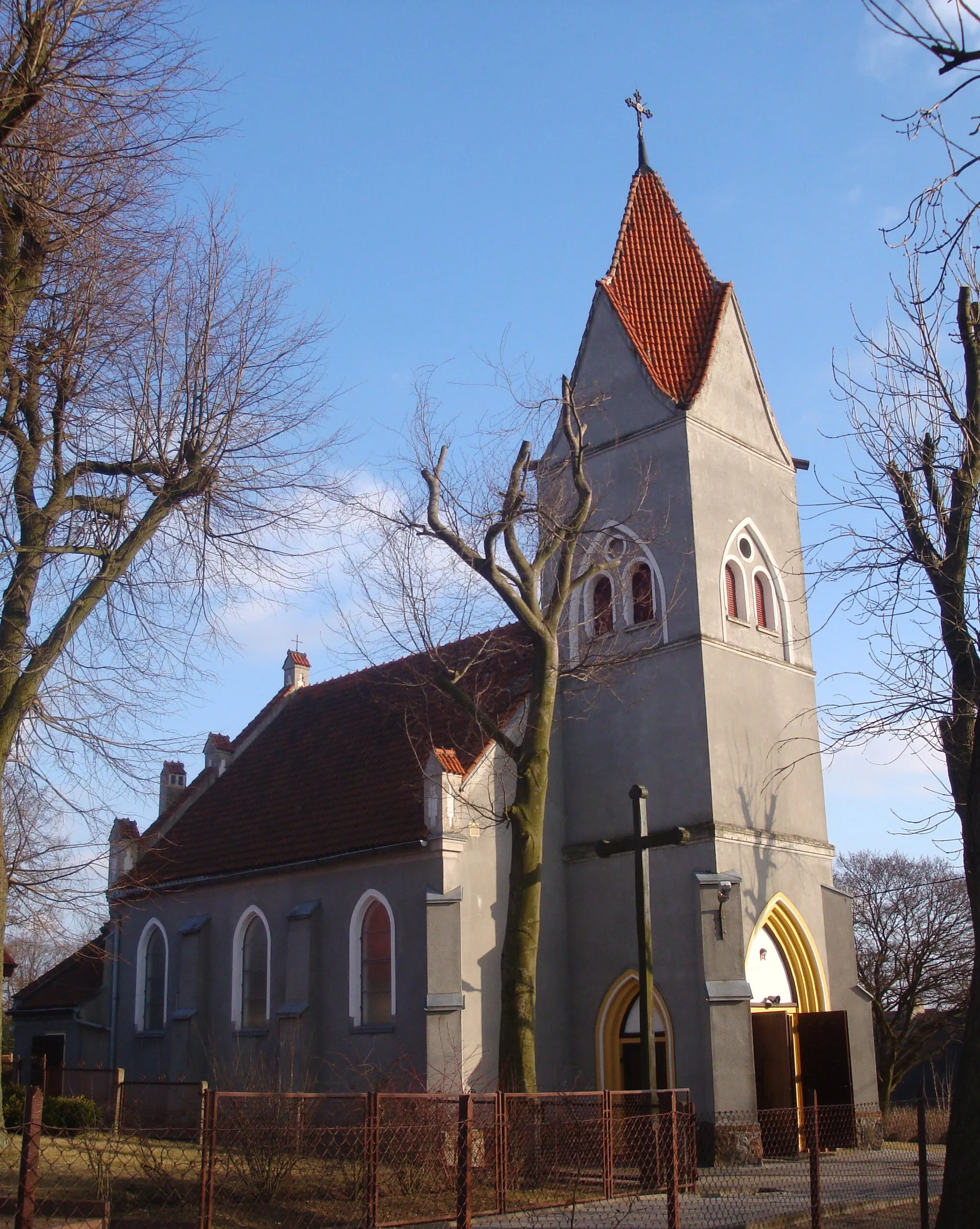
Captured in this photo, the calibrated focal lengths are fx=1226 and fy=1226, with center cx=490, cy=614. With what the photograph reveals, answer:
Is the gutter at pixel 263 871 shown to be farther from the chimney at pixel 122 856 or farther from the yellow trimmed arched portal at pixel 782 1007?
the yellow trimmed arched portal at pixel 782 1007

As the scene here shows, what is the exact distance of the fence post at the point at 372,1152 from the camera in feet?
24.8

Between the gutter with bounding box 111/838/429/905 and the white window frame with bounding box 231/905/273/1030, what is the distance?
2.50 feet

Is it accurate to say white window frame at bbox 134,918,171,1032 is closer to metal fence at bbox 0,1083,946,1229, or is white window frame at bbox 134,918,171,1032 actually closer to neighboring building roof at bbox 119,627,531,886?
neighboring building roof at bbox 119,627,531,886

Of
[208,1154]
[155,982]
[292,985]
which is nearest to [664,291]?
[292,985]

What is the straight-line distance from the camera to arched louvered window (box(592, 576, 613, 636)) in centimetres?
2155

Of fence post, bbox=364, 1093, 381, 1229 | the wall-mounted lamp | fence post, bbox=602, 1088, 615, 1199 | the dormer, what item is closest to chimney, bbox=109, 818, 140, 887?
the dormer

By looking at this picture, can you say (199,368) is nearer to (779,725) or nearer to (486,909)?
(486,909)

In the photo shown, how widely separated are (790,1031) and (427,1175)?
1051 cm

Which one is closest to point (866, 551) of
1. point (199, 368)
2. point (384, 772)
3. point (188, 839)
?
point (199, 368)

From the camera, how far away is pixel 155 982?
25109 mm

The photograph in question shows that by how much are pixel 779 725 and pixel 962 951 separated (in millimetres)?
24894

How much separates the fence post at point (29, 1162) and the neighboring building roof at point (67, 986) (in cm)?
2042

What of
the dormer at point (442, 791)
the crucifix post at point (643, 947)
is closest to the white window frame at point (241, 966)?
the dormer at point (442, 791)

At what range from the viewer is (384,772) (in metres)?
22.0
